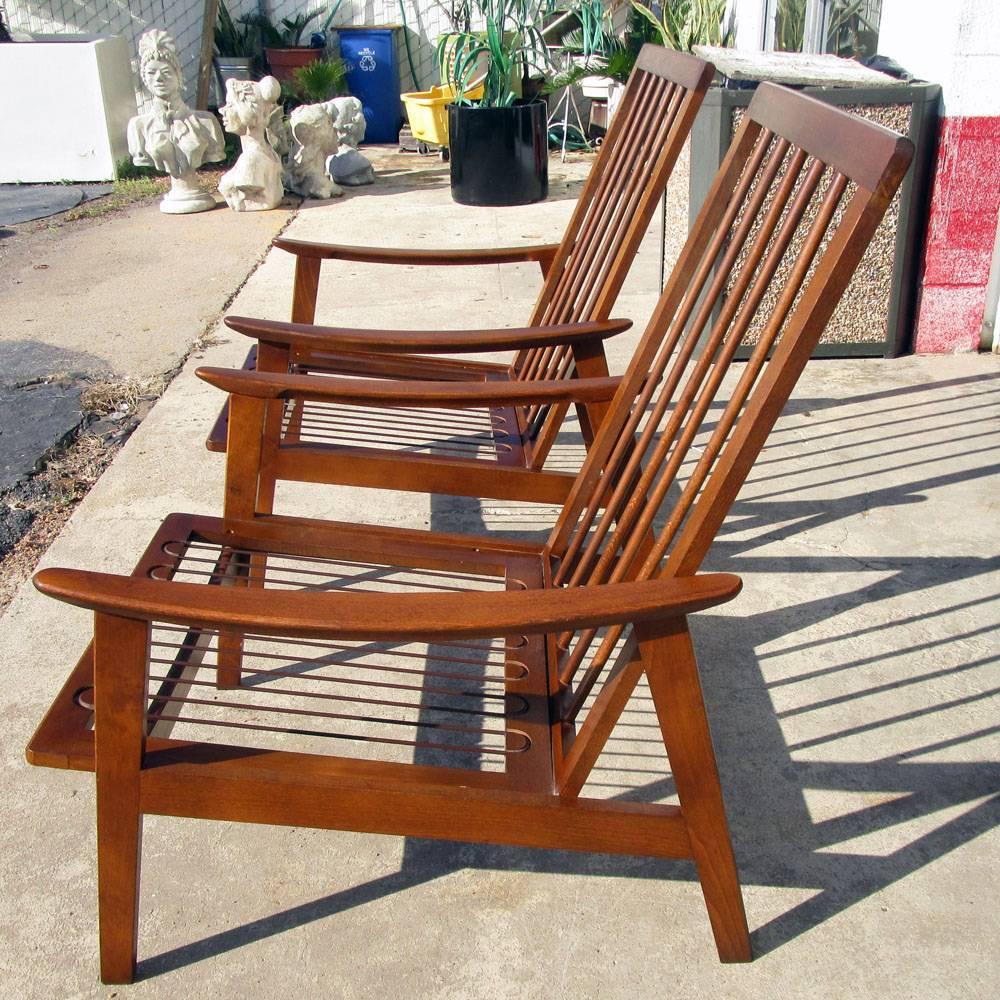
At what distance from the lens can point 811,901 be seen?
173 cm

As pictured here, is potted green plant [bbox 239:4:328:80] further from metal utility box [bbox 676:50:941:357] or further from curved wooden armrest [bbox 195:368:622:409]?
curved wooden armrest [bbox 195:368:622:409]

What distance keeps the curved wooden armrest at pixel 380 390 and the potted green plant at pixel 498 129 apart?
16.3ft

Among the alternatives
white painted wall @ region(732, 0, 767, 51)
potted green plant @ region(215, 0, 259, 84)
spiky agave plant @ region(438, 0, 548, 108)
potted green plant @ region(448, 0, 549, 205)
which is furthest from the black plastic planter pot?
potted green plant @ region(215, 0, 259, 84)

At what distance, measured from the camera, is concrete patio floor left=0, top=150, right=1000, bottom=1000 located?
1619 mm

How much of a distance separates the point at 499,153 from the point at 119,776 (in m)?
5.75

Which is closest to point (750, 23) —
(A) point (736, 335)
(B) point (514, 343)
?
(B) point (514, 343)

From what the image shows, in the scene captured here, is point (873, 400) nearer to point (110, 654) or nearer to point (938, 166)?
point (938, 166)

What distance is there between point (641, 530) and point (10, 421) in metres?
2.84

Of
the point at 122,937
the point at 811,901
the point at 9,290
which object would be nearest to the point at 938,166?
the point at 811,901

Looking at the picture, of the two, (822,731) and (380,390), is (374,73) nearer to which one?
(380,390)

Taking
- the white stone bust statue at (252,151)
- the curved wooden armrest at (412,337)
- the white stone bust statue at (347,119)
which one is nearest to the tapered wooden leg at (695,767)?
the curved wooden armrest at (412,337)

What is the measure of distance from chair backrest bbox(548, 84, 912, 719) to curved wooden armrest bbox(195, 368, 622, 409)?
0.17 m

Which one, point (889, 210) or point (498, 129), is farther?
point (498, 129)

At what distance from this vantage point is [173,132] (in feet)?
22.7
